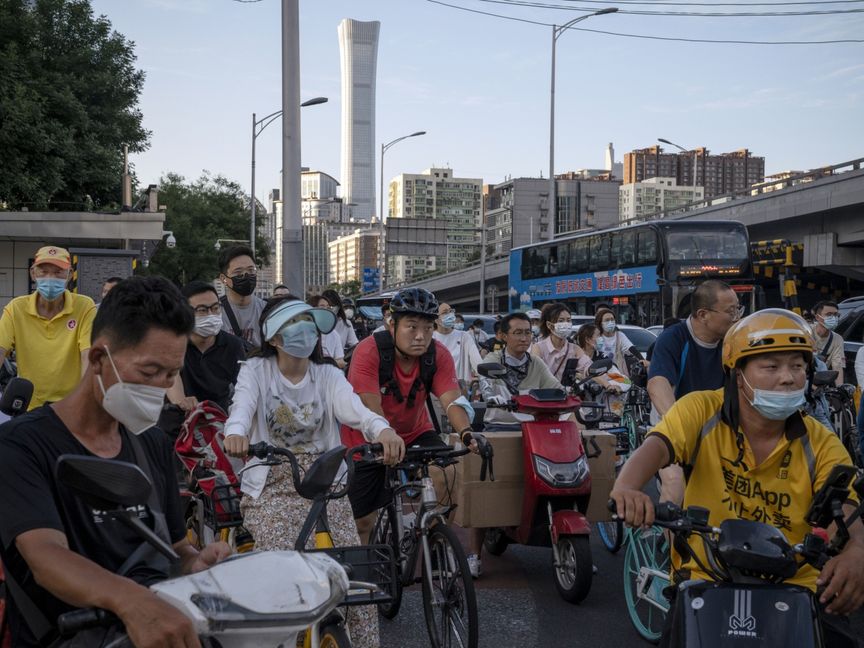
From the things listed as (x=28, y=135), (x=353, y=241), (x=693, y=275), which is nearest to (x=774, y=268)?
(x=693, y=275)

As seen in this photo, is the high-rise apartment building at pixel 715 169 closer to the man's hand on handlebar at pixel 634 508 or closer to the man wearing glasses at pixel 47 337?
the man wearing glasses at pixel 47 337

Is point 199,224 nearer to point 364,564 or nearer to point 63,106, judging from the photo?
point 63,106

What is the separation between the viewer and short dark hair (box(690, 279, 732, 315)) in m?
5.29

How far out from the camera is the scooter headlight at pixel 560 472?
6.19 meters

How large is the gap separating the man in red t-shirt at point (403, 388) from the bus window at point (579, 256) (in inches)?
1041

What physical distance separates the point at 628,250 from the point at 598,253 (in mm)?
2480

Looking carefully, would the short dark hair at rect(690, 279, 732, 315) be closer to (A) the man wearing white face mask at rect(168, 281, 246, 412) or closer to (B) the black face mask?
(A) the man wearing white face mask at rect(168, 281, 246, 412)

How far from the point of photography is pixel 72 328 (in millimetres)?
6102

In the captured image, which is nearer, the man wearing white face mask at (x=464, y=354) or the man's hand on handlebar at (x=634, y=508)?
the man's hand on handlebar at (x=634, y=508)

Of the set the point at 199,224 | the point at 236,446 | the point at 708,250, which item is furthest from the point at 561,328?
the point at 199,224

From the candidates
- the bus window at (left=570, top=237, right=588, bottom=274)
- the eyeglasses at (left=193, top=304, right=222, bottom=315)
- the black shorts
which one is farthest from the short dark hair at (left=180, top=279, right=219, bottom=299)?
the bus window at (left=570, top=237, right=588, bottom=274)

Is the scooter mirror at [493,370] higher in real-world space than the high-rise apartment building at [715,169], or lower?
lower

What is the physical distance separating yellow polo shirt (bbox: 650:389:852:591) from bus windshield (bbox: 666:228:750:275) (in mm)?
22489

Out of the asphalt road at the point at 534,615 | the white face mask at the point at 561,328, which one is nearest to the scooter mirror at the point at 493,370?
the asphalt road at the point at 534,615
